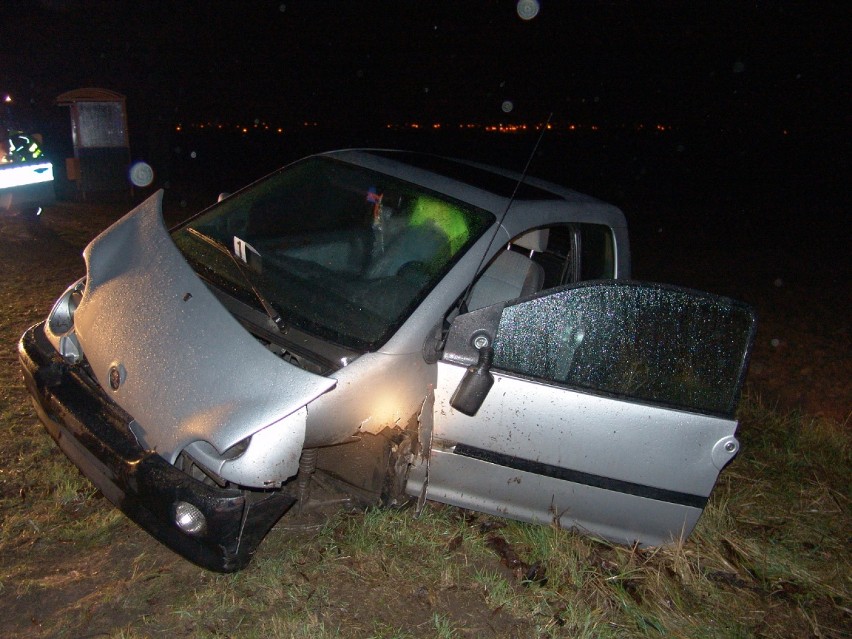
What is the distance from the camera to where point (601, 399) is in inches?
113

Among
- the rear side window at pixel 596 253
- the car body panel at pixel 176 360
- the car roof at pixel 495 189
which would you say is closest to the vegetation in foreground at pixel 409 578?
the car body panel at pixel 176 360

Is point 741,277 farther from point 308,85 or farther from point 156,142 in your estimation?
point 308,85

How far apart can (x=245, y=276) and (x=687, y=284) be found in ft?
21.9

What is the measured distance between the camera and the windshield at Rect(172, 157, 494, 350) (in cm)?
306

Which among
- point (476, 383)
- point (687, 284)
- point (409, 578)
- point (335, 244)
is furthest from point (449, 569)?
point (687, 284)

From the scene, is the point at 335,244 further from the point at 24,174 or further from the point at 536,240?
the point at 24,174

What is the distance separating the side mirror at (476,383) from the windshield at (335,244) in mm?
390

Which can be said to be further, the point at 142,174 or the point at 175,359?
the point at 142,174

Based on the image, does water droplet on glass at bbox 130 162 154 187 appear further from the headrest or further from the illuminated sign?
the headrest

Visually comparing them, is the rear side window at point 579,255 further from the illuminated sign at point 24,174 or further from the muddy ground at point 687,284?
the illuminated sign at point 24,174

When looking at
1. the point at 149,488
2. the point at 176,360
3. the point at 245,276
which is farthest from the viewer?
the point at 245,276

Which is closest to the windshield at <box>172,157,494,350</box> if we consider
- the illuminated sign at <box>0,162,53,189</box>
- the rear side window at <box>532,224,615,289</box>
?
the rear side window at <box>532,224,615,289</box>

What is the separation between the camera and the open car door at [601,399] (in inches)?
113

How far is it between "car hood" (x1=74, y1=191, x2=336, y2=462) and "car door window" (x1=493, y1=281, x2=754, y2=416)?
927mm
